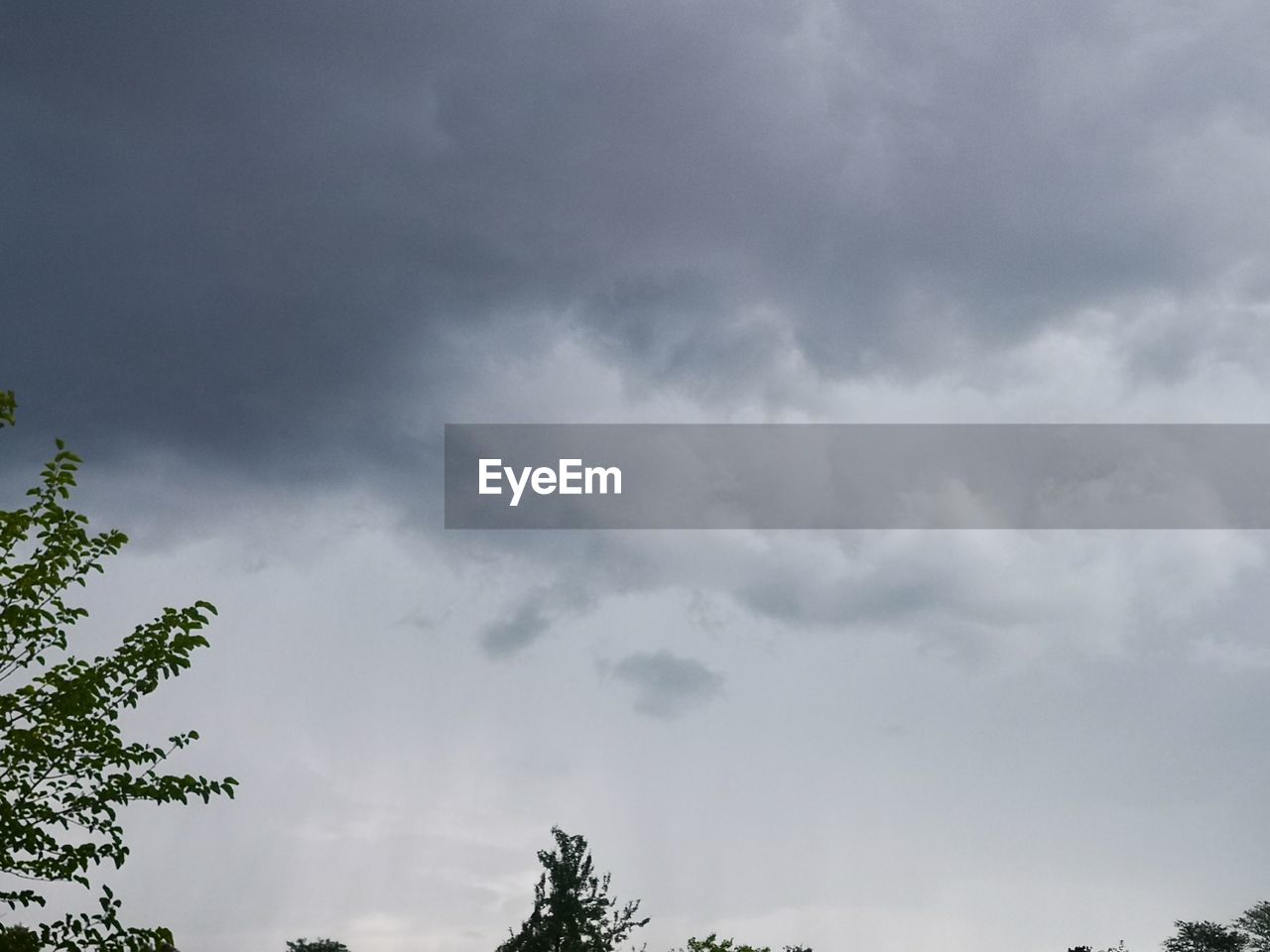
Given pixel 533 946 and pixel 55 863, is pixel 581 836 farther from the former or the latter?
pixel 55 863

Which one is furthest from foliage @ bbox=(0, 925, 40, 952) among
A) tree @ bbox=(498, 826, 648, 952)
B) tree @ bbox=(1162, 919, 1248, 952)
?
tree @ bbox=(1162, 919, 1248, 952)

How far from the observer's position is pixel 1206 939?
98812 mm

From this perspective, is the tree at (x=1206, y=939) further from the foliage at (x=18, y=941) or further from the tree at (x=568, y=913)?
the foliage at (x=18, y=941)

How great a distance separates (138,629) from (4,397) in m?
3.19

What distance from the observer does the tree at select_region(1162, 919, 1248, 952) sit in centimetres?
9825

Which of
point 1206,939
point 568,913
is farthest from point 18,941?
point 1206,939

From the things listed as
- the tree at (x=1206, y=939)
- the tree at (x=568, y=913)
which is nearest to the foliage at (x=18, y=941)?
the tree at (x=568, y=913)

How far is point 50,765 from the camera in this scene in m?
13.1

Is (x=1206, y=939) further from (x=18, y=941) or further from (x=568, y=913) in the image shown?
(x=18, y=941)

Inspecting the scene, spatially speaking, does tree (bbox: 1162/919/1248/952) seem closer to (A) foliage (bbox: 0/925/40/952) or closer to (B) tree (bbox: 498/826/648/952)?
(B) tree (bbox: 498/826/648/952)

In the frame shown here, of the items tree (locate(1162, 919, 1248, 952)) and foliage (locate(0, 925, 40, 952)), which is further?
tree (locate(1162, 919, 1248, 952))

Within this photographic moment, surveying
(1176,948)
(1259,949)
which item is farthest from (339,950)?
(1259,949)

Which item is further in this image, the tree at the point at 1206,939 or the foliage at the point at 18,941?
the tree at the point at 1206,939

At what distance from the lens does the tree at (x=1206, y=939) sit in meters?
98.2
